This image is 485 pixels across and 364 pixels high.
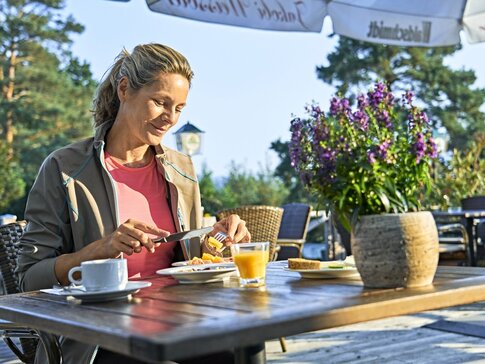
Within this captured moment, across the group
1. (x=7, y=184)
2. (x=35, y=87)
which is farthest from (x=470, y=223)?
(x=35, y=87)

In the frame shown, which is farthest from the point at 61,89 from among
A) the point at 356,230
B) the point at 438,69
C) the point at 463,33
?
the point at 356,230

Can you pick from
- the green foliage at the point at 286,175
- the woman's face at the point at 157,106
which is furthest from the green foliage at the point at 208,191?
the woman's face at the point at 157,106

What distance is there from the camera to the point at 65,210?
195 centimetres

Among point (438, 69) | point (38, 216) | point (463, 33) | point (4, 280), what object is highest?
point (438, 69)

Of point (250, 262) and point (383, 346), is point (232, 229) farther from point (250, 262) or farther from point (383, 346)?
point (383, 346)

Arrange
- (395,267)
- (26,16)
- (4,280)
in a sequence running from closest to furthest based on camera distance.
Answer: (395,267) < (4,280) < (26,16)

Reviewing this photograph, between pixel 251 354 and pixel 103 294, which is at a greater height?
pixel 103 294

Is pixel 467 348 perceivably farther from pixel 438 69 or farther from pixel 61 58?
pixel 61 58

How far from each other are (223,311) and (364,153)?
1.25ft

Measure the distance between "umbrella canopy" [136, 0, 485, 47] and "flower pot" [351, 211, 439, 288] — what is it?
228 cm

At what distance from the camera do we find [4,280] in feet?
7.93

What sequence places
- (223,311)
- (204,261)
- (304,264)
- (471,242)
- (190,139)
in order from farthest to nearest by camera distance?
1. (190,139)
2. (471,242)
3. (204,261)
4. (304,264)
5. (223,311)

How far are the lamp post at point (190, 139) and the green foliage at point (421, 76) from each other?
8853mm

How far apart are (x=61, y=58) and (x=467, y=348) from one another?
1836 cm
